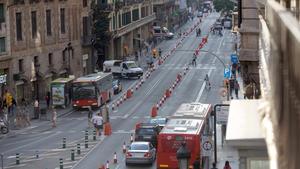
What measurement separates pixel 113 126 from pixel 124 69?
102 ft

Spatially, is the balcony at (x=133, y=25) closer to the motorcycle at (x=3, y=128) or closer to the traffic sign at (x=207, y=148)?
the motorcycle at (x=3, y=128)

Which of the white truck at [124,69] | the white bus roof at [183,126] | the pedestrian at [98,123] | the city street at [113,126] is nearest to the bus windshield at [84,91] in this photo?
the city street at [113,126]

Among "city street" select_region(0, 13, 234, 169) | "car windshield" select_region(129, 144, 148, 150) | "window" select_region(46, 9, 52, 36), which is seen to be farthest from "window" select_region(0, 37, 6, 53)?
"car windshield" select_region(129, 144, 148, 150)

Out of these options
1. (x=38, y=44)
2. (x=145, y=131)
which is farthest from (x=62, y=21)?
(x=145, y=131)

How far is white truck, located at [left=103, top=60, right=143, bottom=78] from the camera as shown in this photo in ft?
267

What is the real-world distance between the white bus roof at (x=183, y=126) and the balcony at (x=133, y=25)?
5799 cm

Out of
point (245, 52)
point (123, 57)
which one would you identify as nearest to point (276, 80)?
point (245, 52)

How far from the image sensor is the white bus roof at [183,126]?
36094 mm

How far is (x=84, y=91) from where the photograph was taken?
59.8 meters

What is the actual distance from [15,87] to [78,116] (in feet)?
25.5

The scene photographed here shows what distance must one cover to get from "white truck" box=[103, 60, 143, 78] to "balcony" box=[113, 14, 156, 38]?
12.7 m

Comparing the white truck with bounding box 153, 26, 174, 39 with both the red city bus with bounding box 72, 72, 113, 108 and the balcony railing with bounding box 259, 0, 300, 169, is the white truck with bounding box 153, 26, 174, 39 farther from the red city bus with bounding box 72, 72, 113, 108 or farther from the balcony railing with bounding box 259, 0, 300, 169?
the balcony railing with bounding box 259, 0, 300, 169

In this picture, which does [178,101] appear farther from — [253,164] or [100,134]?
[253,164]

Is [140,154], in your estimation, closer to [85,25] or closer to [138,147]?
[138,147]
